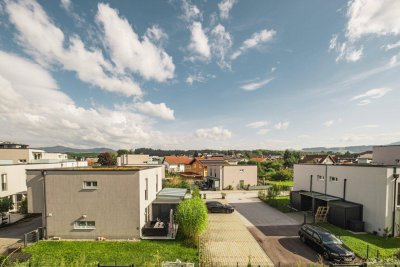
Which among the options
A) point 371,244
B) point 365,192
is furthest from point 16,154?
point 365,192

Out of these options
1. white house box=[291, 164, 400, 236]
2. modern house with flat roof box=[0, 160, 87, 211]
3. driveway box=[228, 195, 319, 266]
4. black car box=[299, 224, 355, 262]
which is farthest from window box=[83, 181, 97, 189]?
white house box=[291, 164, 400, 236]

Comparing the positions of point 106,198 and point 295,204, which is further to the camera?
point 295,204

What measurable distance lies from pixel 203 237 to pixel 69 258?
10187mm

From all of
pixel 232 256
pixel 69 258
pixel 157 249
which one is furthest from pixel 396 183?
pixel 69 258

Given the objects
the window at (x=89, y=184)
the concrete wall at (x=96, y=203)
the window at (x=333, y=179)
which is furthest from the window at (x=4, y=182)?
the window at (x=333, y=179)

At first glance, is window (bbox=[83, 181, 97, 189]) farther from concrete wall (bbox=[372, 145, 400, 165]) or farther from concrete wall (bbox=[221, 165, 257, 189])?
concrete wall (bbox=[372, 145, 400, 165])

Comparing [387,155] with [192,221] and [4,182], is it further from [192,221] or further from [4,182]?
[4,182]

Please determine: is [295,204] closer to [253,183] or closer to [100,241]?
[253,183]

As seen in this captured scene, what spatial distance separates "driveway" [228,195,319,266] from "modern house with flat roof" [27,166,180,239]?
343 inches

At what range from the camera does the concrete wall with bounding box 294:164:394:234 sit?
1866 cm

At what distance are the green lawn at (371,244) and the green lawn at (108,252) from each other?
1196 cm

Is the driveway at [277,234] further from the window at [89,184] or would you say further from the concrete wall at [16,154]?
the concrete wall at [16,154]

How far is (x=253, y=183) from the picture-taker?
46.4 m

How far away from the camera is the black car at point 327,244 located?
14.3 meters
